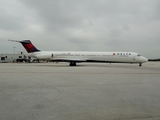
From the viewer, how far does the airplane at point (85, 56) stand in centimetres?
2706

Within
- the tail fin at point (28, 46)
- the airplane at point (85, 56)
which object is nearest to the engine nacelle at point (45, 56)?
the airplane at point (85, 56)

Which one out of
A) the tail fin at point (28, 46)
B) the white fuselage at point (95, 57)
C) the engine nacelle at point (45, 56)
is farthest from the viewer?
the tail fin at point (28, 46)

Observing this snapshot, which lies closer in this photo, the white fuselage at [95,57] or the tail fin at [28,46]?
the white fuselage at [95,57]

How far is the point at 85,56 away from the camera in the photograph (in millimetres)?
28703

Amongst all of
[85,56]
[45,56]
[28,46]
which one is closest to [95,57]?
[85,56]

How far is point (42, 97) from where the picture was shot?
5.10 metres

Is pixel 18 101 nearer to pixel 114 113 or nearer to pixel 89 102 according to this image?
pixel 89 102

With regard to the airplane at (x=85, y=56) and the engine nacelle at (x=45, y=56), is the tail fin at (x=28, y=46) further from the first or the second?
the engine nacelle at (x=45, y=56)

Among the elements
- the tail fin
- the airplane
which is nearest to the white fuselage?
the airplane

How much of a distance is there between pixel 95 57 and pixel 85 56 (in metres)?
1.96

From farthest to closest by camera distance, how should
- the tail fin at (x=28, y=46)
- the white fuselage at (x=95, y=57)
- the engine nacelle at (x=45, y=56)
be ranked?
the tail fin at (x=28, y=46) < the engine nacelle at (x=45, y=56) < the white fuselage at (x=95, y=57)

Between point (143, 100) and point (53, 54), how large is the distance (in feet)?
85.3

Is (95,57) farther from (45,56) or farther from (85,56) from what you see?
(45,56)

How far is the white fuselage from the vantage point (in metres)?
27.0
